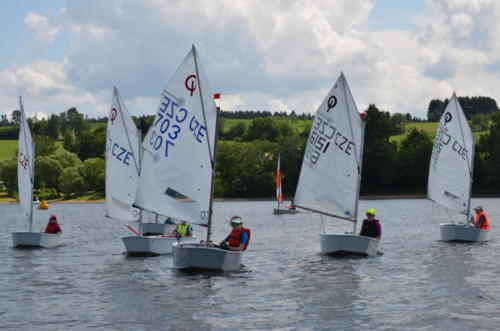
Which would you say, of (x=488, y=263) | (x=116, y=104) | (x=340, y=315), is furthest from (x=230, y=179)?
(x=340, y=315)

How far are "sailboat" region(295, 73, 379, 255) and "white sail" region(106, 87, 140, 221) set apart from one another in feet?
32.0

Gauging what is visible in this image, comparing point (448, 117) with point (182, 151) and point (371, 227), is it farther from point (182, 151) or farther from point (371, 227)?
point (182, 151)

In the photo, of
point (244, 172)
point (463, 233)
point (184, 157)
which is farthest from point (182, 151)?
point (244, 172)

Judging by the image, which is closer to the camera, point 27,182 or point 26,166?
point 26,166

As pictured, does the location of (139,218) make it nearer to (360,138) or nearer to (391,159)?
(360,138)

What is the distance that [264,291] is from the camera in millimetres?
25812

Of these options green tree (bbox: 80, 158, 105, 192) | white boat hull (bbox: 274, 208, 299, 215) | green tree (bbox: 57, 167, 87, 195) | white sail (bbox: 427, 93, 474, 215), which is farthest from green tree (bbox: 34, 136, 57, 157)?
white sail (bbox: 427, 93, 474, 215)

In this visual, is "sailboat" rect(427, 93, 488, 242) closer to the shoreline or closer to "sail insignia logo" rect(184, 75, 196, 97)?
"sail insignia logo" rect(184, 75, 196, 97)

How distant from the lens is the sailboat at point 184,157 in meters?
28.8

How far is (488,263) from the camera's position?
32.9 meters

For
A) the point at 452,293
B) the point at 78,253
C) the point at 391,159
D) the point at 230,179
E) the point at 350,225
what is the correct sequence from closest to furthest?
the point at 452,293
the point at 78,253
the point at 350,225
the point at 391,159
the point at 230,179

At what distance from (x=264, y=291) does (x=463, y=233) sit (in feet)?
63.3

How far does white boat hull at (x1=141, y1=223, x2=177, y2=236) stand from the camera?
44.4m

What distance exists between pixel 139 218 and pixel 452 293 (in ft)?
62.0
